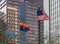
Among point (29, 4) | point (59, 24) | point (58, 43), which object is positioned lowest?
point (58, 43)

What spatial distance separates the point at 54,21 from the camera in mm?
19078

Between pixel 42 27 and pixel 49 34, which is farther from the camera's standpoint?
pixel 42 27

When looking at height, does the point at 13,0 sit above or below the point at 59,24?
above

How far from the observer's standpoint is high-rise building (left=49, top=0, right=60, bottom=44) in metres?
17.2

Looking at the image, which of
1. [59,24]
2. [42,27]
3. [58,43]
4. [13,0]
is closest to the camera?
[58,43]

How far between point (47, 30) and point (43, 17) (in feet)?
4.10

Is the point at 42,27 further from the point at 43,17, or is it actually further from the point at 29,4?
the point at 29,4

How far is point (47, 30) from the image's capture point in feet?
60.3

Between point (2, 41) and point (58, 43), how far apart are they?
352cm

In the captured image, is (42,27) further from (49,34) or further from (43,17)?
(49,34)

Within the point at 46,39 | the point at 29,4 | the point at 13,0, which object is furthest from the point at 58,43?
the point at 13,0

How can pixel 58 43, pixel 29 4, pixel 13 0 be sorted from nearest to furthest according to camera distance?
pixel 58 43 < pixel 29 4 < pixel 13 0

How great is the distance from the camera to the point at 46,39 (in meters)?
17.4

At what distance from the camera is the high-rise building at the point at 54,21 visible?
17203 mm
